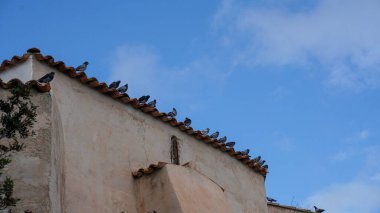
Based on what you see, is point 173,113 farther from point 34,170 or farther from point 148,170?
point 34,170

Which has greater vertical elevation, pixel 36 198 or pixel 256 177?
pixel 256 177

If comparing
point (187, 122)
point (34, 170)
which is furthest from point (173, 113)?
point (34, 170)

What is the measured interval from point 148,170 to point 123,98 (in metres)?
1.35

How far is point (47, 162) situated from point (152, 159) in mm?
4269

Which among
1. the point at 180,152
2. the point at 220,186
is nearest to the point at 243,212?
the point at 220,186

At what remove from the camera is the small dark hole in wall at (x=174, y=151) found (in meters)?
12.3

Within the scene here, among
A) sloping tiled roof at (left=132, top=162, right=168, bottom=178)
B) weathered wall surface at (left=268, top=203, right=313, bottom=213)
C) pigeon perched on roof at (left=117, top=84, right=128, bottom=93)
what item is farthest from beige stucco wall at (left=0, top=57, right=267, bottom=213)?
weathered wall surface at (left=268, top=203, right=313, bottom=213)

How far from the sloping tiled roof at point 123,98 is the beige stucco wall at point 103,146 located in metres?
0.08

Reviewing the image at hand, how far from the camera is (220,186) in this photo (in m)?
12.5

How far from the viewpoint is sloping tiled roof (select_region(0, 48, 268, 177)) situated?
10.4 metres

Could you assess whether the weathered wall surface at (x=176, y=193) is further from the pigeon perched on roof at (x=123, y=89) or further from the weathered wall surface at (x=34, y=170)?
the weathered wall surface at (x=34, y=170)

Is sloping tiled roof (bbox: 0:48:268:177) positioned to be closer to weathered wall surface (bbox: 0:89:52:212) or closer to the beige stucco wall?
the beige stucco wall

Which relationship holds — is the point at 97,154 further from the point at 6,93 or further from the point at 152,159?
the point at 6,93

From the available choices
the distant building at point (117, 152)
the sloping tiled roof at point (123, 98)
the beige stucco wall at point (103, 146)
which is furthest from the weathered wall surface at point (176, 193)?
the sloping tiled roof at point (123, 98)
